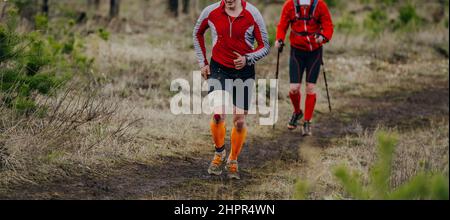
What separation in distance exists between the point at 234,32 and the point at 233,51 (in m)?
0.20

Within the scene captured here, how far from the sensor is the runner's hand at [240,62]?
7247 millimetres

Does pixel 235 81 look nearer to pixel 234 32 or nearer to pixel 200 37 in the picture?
pixel 234 32

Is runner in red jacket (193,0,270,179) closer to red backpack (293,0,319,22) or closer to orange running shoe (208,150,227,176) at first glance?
orange running shoe (208,150,227,176)

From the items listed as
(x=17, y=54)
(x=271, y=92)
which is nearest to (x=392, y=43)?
(x=271, y=92)

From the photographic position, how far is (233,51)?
7336 mm

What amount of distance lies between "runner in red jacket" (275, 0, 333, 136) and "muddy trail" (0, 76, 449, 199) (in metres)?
0.80

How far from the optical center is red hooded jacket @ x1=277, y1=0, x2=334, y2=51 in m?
9.71

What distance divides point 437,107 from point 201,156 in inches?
255

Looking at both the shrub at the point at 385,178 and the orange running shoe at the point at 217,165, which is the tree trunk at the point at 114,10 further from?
the shrub at the point at 385,178

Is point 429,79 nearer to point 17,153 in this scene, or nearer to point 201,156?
point 201,156

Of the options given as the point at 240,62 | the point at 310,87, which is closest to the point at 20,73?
the point at 240,62

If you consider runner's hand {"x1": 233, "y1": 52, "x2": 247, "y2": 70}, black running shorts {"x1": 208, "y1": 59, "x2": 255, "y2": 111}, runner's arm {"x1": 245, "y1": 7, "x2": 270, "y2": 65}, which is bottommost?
black running shorts {"x1": 208, "y1": 59, "x2": 255, "y2": 111}

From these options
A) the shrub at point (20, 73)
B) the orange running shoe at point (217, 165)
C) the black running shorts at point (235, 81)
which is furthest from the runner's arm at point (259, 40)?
the shrub at point (20, 73)

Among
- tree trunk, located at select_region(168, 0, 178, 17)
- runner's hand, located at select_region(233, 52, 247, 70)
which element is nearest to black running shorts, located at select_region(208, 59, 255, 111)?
runner's hand, located at select_region(233, 52, 247, 70)
